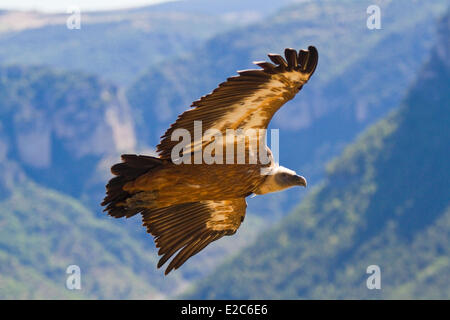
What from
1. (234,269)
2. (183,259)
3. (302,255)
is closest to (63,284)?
(234,269)

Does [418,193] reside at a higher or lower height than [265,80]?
higher

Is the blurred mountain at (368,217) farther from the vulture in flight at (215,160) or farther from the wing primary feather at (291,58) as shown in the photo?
the wing primary feather at (291,58)

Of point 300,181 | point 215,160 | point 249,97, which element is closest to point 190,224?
point 215,160

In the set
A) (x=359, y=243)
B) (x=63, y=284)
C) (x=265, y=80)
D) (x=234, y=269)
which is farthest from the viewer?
(x=63, y=284)

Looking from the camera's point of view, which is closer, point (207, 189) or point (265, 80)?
point (265, 80)

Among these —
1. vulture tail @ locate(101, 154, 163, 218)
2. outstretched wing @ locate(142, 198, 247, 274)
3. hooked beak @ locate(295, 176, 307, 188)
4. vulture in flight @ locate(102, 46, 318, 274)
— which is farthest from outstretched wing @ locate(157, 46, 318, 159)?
outstretched wing @ locate(142, 198, 247, 274)
